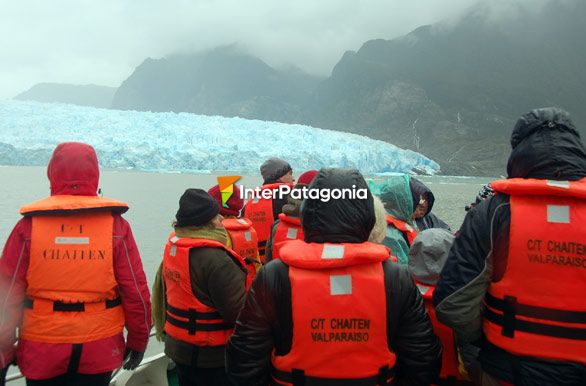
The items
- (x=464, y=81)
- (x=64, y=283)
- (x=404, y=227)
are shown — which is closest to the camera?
(x=64, y=283)

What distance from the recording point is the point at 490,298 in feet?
4.92

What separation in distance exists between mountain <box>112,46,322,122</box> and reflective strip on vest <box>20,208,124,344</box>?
12284 cm

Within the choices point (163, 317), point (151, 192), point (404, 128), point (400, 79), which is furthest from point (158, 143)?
point (400, 79)

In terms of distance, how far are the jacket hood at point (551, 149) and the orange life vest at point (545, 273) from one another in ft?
0.18

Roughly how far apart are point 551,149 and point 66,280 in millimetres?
1786

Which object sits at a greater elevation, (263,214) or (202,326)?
(263,214)

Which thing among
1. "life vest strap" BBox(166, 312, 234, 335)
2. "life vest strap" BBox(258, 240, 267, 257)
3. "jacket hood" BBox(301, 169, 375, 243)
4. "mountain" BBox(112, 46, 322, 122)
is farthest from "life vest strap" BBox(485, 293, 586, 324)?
"mountain" BBox(112, 46, 322, 122)

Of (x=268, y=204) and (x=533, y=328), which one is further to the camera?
(x=268, y=204)

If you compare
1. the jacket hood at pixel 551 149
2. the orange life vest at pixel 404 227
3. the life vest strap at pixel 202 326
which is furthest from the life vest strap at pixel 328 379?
the orange life vest at pixel 404 227

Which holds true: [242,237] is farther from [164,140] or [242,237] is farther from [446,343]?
[164,140]

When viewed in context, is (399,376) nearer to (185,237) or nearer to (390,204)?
(185,237)

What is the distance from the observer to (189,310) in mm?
2049

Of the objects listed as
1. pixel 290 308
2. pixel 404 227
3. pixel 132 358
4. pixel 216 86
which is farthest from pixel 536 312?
pixel 216 86

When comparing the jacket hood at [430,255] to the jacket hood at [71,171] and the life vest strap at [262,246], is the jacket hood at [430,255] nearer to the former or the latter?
the jacket hood at [71,171]
